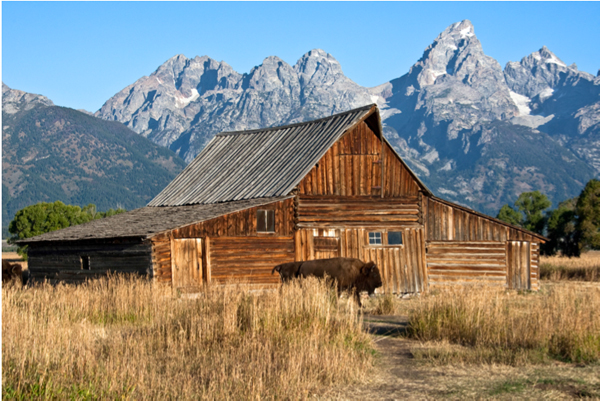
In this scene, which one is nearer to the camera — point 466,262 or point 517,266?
point 466,262

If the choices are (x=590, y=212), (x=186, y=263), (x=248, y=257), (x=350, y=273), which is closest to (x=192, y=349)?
(x=350, y=273)

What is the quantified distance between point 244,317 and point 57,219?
203 ft

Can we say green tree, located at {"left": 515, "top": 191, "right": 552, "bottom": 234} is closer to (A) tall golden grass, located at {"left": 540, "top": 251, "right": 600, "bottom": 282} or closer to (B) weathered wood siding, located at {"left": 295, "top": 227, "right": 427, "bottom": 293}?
(A) tall golden grass, located at {"left": 540, "top": 251, "right": 600, "bottom": 282}

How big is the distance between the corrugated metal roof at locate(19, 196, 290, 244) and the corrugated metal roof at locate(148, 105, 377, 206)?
3.11 feet

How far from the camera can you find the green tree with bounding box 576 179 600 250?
151 ft

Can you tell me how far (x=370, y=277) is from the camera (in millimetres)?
19062

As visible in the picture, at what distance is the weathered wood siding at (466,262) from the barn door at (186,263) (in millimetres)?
9097

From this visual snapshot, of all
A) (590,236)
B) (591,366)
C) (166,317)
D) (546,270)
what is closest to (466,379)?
(591,366)

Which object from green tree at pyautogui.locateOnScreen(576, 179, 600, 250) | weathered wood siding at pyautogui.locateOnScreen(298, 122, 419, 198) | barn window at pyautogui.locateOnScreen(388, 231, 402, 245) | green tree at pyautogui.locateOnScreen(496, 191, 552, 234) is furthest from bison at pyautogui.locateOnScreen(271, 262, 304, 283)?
→ green tree at pyautogui.locateOnScreen(496, 191, 552, 234)

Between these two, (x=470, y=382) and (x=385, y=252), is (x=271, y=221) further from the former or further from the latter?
(x=470, y=382)

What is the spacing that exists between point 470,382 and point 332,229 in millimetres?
17032

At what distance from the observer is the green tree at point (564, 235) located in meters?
54.9

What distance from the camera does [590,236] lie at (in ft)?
155

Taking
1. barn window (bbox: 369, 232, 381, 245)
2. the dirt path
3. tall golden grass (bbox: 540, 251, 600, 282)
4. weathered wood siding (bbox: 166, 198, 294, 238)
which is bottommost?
tall golden grass (bbox: 540, 251, 600, 282)
